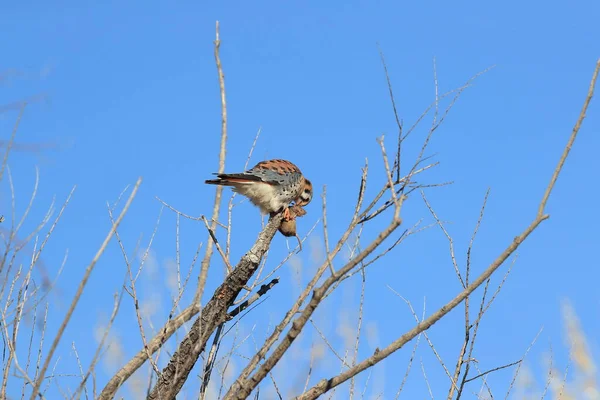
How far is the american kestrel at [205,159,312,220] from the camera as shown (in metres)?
5.30

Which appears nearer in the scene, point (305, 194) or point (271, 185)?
point (271, 185)

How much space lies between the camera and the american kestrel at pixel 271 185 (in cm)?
530

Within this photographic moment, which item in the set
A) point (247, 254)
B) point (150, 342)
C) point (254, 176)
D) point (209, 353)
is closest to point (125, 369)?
point (150, 342)

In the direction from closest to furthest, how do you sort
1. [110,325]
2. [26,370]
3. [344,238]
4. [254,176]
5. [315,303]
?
[110,325], [315,303], [344,238], [26,370], [254,176]

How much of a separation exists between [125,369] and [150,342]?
0.26m

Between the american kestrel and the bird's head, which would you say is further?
the bird's head

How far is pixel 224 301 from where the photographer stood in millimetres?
3887

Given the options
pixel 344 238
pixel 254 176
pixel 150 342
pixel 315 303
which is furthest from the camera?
pixel 254 176

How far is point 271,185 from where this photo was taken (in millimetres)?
5410

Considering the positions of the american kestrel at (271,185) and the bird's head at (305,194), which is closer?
the american kestrel at (271,185)

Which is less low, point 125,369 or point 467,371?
point 125,369

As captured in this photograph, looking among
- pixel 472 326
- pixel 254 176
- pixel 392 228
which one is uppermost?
pixel 254 176

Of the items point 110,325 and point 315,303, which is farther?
point 315,303

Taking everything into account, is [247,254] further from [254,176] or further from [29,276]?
[254,176]
